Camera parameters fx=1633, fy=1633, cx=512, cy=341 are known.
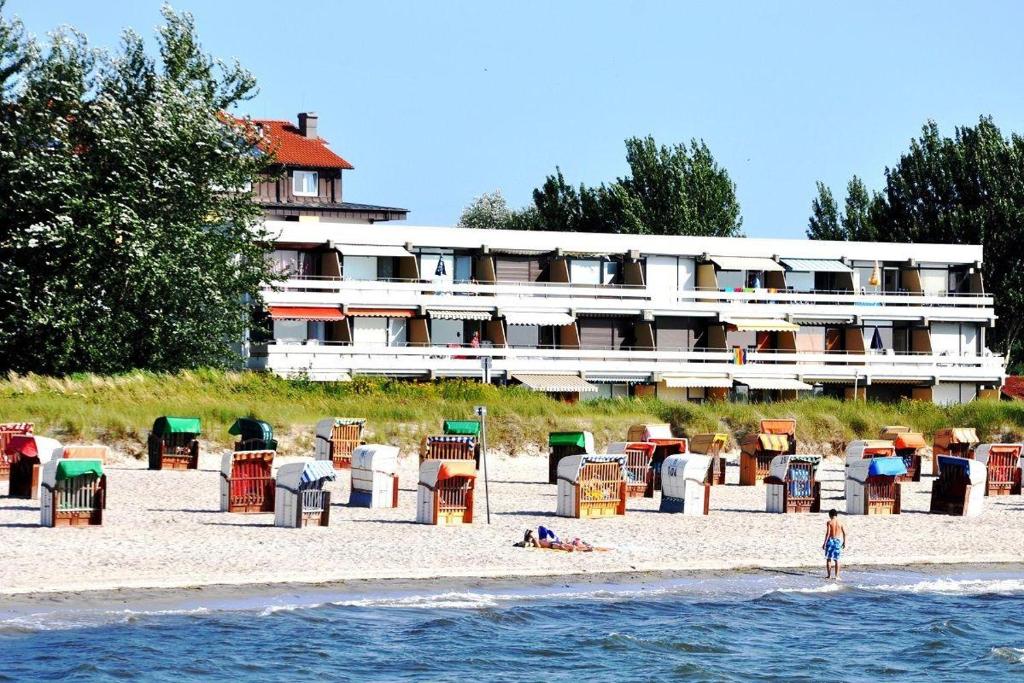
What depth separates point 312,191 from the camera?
8525 cm

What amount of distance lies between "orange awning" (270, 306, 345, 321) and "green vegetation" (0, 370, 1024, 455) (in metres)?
6.22

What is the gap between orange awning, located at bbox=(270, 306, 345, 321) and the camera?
62.7m

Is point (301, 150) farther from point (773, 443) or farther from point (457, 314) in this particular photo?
point (773, 443)

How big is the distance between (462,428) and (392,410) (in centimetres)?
674

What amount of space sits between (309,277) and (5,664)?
45643mm

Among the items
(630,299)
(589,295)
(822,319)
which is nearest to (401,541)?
(589,295)

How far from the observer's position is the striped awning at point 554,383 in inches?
2566

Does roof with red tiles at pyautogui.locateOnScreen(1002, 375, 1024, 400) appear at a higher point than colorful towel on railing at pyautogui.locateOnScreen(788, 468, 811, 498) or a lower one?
higher

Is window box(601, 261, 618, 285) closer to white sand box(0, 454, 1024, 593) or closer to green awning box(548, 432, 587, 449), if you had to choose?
green awning box(548, 432, 587, 449)

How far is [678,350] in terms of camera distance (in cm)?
6975

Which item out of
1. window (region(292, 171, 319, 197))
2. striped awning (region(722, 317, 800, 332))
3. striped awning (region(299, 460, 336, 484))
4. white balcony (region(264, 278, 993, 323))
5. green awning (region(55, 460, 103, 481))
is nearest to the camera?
green awning (region(55, 460, 103, 481))

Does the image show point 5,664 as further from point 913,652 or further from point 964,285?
point 964,285

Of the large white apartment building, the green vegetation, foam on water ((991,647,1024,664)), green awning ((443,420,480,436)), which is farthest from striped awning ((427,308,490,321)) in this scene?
foam on water ((991,647,1024,664))

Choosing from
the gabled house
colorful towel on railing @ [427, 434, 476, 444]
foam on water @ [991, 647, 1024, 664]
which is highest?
the gabled house
